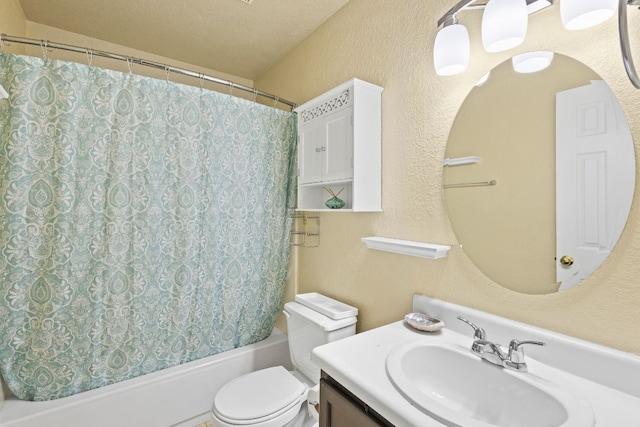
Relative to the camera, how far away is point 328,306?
5.44ft

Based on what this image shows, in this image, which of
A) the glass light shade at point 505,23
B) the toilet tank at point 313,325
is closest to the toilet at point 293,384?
the toilet tank at point 313,325

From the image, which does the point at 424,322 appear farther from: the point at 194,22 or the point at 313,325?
the point at 194,22

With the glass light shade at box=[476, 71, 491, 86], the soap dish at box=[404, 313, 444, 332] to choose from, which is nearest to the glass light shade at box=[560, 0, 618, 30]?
the glass light shade at box=[476, 71, 491, 86]

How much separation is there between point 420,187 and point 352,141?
393 millimetres

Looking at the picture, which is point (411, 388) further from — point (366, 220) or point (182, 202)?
point (182, 202)

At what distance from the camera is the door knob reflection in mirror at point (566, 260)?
35.0 inches

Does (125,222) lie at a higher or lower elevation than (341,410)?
higher

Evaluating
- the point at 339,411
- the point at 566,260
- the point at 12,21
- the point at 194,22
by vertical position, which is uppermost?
the point at 194,22

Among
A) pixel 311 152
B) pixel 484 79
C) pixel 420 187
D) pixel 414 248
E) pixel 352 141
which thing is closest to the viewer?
pixel 484 79

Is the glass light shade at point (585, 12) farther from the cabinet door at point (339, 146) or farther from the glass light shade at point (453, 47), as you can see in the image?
the cabinet door at point (339, 146)

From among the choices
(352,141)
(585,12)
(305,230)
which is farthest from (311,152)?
(585,12)

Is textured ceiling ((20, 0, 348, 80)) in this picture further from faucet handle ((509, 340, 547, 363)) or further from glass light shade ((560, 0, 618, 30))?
faucet handle ((509, 340, 547, 363))

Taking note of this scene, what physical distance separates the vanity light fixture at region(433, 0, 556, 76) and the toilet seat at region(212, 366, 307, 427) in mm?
1603

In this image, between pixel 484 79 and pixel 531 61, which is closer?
pixel 531 61
